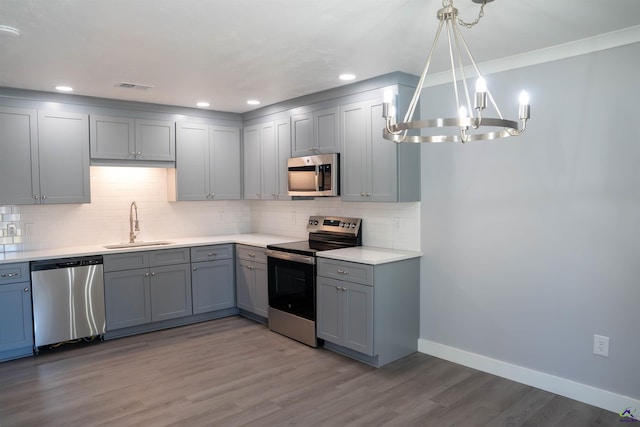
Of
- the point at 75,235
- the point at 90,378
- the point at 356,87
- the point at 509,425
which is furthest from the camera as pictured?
the point at 75,235

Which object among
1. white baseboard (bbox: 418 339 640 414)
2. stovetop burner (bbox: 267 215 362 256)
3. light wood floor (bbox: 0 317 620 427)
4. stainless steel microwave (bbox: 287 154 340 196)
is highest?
stainless steel microwave (bbox: 287 154 340 196)

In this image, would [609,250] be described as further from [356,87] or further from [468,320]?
[356,87]

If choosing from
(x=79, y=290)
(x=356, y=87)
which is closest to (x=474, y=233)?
(x=356, y=87)

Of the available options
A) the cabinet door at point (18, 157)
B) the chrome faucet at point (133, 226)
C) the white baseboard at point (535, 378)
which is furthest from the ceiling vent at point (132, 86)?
the white baseboard at point (535, 378)

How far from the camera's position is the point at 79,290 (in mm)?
4234

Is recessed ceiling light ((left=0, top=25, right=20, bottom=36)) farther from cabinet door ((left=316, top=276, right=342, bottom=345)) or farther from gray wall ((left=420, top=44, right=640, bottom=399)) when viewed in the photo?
gray wall ((left=420, top=44, right=640, bottom=399))

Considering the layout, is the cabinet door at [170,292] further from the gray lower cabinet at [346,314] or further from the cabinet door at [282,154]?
the gray lower cabinet at [346,314]

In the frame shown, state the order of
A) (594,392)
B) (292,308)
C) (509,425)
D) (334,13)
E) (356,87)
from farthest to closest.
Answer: (292,308), (356,87), (594,392), (509,425), (334,13)

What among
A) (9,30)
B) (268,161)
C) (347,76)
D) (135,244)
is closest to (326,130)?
(347,76)

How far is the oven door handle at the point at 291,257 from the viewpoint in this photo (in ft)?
13.6

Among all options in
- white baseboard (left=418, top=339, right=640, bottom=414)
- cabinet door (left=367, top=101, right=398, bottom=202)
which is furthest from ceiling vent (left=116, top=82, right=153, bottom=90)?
white baseboard (left=418, top=339, right=640, bottom=414)

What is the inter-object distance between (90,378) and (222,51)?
2759mm

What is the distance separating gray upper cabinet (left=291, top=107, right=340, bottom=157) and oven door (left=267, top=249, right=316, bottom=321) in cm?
111

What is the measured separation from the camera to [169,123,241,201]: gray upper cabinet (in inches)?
206
